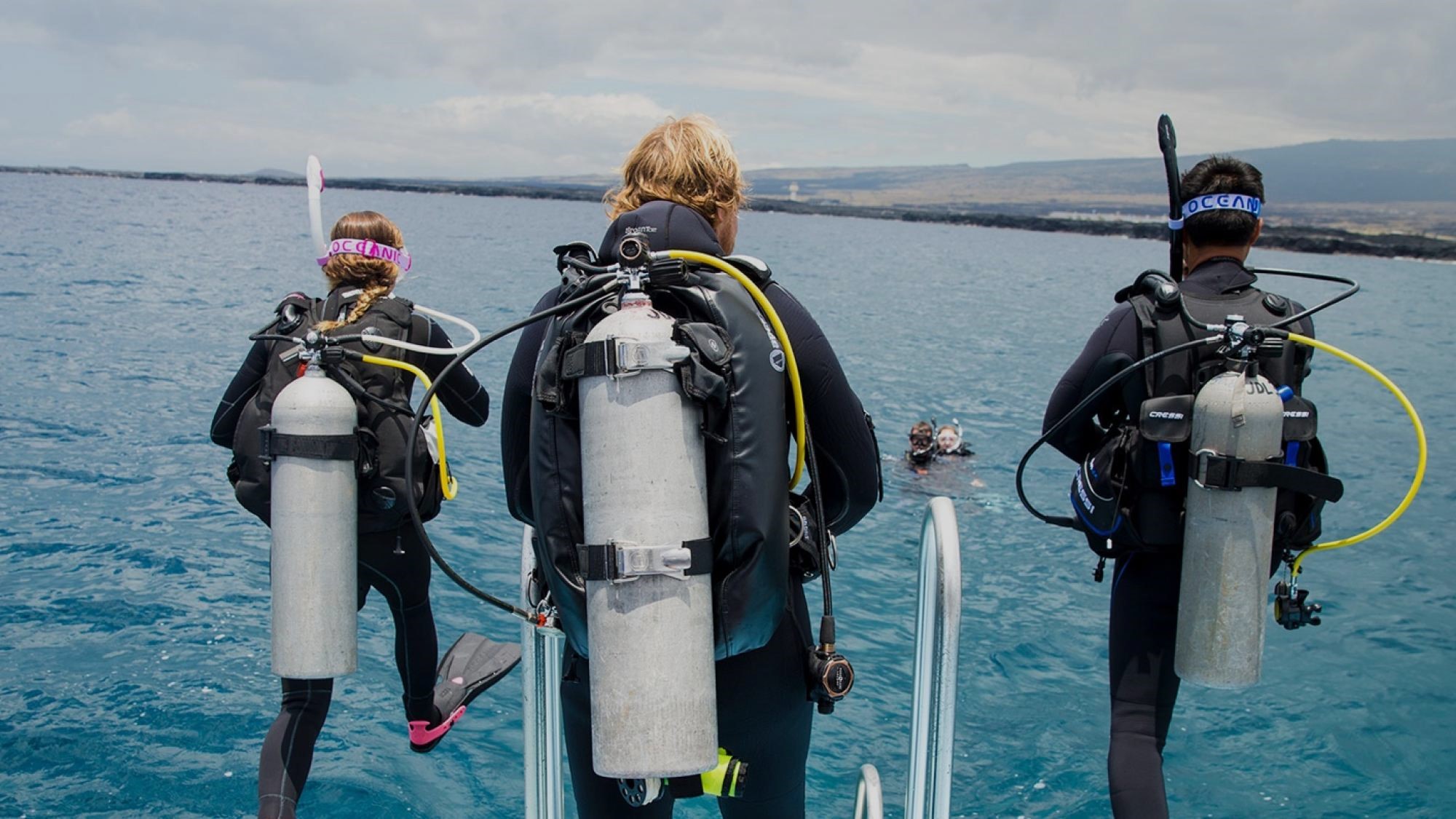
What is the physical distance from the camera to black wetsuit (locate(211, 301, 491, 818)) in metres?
3.44

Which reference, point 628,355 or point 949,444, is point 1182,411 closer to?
point 628,355

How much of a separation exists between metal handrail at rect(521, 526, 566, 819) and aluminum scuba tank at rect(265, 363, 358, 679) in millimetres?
838

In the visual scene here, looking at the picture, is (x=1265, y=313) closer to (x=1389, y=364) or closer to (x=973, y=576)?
(x=973, y=576)

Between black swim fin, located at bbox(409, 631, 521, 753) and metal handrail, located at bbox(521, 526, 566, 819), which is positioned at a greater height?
metal handrail, located at bbox(521, 526, 566, 819)

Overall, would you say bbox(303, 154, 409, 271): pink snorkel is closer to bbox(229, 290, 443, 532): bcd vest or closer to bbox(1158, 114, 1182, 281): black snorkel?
bbox(229, 290, 443, 532): bcd vest

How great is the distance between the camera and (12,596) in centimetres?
624

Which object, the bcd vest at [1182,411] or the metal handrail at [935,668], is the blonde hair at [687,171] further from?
the bcd vest at [1182,411]

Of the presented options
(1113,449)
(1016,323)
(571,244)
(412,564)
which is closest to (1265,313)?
(1113,449)

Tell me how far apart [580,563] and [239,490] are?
2.11 m

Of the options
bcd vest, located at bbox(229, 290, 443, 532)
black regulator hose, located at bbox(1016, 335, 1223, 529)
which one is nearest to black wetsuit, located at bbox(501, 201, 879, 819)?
black regulator hose, located at bbox(1016, 335, 1223, 529)

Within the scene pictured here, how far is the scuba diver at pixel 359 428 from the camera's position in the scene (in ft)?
11.3

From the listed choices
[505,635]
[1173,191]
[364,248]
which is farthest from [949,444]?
[364,248]

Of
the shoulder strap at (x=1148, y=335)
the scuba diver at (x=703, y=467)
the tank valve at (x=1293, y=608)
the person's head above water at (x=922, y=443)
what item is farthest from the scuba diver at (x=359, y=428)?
the person's head above water at (x=922, y=443)

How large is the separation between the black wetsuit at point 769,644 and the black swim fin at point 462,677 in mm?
2264
